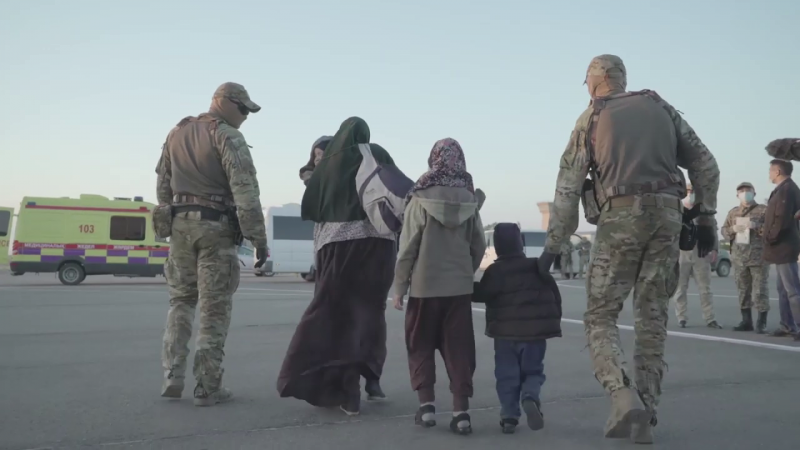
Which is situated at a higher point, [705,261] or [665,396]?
[705,261]

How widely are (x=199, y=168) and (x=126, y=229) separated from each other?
60.6 feet

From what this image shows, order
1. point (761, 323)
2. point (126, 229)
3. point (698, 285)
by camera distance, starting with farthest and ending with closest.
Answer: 1. point (126, 229)
2. point (698, 285)
3. point (761, 323)

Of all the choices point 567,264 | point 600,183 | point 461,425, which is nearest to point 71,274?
point 567,264

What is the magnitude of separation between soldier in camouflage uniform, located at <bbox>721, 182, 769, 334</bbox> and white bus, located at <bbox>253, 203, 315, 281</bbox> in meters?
18.0

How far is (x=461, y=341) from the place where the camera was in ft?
14.4

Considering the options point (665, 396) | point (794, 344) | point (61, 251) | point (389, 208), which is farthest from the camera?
point (61, 251)

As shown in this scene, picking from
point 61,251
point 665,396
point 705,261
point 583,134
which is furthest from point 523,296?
point 61,251

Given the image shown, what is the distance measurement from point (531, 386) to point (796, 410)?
71.7 inches

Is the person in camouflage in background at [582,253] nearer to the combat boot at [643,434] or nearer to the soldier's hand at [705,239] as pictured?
the soldier's hand at [705,239]

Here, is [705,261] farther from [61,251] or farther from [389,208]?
[61,251]

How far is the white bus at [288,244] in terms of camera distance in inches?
1037

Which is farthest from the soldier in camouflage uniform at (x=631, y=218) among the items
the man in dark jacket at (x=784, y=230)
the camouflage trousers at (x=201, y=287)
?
the man in dark jacket at (x=784, y=230)

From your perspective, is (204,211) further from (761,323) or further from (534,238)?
(534,238)

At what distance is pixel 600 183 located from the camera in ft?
13.8
